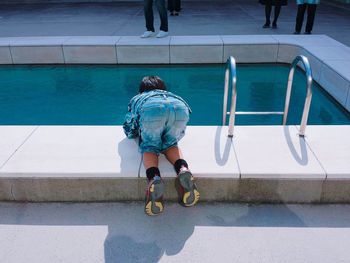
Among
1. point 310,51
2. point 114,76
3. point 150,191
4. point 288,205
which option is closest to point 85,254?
point 150,191

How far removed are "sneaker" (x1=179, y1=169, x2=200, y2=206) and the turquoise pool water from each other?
288 cm

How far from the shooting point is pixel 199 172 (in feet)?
9.04

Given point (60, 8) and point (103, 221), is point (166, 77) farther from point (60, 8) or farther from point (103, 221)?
point (60, 8)

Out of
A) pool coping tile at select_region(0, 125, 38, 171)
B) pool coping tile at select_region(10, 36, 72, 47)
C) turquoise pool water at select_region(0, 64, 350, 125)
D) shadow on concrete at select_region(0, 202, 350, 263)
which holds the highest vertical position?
pool coping tile at select_region(0, 125, 38, 171)

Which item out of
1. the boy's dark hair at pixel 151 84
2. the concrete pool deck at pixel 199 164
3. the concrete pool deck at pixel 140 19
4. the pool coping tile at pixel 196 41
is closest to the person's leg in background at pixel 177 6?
the concrete pool deck at pixel 140 19

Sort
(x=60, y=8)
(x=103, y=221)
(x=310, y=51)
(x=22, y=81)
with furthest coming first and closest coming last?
(x=60, y=8)
(x=22, y=81)
(x=310, y=51)
(x=103, y=221)

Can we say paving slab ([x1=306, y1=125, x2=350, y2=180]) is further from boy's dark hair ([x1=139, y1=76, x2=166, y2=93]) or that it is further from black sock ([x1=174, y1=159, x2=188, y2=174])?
boy's dark hair ([x1=139, y1=76, x2=166, y2=93])

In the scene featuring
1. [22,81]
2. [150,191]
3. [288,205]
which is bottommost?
[22,81]

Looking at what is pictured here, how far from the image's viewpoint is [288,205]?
282cm

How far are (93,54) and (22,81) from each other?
66.1 inches

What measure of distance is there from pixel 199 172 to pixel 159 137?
447 mm

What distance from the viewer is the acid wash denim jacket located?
277cm

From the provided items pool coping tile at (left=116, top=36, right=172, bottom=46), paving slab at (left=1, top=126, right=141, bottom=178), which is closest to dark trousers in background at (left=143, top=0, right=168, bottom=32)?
pool coping tile at (left=116, top=36, right=172, bottom=46)

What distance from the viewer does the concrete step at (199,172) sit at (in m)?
2.76
